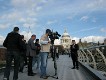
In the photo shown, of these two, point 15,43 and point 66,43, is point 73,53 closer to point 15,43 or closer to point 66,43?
point 15,43

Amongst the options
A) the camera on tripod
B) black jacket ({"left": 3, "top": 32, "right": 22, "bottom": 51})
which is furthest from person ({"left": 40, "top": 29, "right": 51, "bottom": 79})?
black jacket ({"left": 3, "top": 32, "right": 22, "bottom": 51})

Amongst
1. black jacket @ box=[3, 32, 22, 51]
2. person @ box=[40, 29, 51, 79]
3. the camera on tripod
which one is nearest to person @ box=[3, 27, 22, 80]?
black jacket @ box=[3, 32, 22, 51]

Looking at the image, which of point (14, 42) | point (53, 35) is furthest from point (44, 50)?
point (14, 42)

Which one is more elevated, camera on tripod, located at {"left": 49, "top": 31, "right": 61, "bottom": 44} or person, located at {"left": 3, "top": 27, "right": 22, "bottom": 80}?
camera on tripod, located at {"left": 49, "top": 31, "right": 61, "bottom": 44}

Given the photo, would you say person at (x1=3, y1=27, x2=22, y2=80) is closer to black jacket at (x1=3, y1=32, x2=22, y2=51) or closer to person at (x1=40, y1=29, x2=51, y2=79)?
black jacket at (x1=3, y1=32, x2=22, y2=51)

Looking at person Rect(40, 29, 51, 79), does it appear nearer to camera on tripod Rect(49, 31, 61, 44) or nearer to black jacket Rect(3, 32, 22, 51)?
camera on tripod Rect(49, 31, 61, 44)

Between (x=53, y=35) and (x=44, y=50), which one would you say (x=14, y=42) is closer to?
(x=44, y=50)

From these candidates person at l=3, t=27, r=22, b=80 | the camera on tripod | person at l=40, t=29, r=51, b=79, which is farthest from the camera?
the camera on tripod

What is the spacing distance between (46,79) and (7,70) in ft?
8.19

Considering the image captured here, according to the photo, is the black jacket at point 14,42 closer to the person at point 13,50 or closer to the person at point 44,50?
the person at point 13,50

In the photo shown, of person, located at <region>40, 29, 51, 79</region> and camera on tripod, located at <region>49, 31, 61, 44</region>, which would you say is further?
camera on tripod, located at <region>49, 31, 61, 44</region>

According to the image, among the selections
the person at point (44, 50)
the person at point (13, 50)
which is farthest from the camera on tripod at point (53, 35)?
the person at point (13, 50)

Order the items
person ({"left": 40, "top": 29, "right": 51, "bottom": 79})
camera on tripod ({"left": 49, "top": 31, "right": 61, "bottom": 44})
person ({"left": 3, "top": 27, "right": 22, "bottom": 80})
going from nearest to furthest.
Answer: person ({"left": 3, "top": 27, "right": 22, "bottom": 80})
person ({"left": 40, "top": 29, "right": 51, "bottom": 79})
camera on tripod ({"left": 49, "top": 31, "right": 61, "bottom": 44})

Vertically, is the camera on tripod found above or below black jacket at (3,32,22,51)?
above
